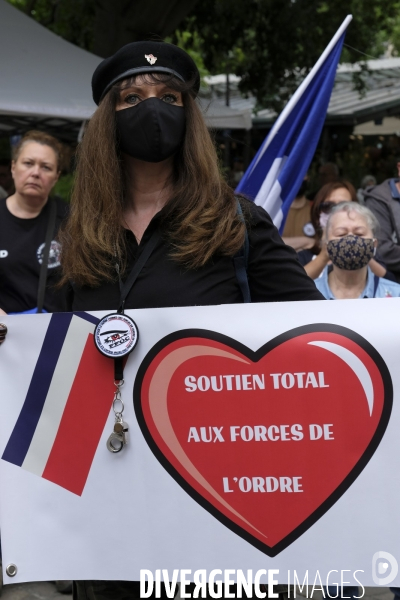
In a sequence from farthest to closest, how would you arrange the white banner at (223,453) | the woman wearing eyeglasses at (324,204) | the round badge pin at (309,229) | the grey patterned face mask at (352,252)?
the round badge pin at (309,229)
the woman wearing eyeglasses at (324,204)
the grey patterned face mask at (352,252)
the white banner at (223,453)

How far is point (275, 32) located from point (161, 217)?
10.1 m

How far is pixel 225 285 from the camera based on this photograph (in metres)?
2.19

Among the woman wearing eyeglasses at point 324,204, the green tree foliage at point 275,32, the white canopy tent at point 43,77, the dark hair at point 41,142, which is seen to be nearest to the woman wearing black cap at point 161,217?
the dark hair at point 41,142

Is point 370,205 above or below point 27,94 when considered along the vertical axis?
below

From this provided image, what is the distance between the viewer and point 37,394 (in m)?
2.26

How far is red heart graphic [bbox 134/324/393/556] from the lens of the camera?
83.2 inches

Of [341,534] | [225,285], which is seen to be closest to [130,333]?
[225,285]

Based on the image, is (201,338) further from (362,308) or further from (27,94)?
(27,94)

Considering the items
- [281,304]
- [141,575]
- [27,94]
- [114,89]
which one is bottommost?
[141,575]

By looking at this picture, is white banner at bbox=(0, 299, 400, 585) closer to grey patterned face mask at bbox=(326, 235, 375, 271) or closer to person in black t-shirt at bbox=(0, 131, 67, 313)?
grey patterned face mask at bbox=(326, 235, 375, 271)

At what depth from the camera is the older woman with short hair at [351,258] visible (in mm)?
3621

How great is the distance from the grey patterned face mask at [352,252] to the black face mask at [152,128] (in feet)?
4.95

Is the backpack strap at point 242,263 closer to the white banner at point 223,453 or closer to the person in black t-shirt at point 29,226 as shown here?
the white banner at point 223,453

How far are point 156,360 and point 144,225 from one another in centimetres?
38
